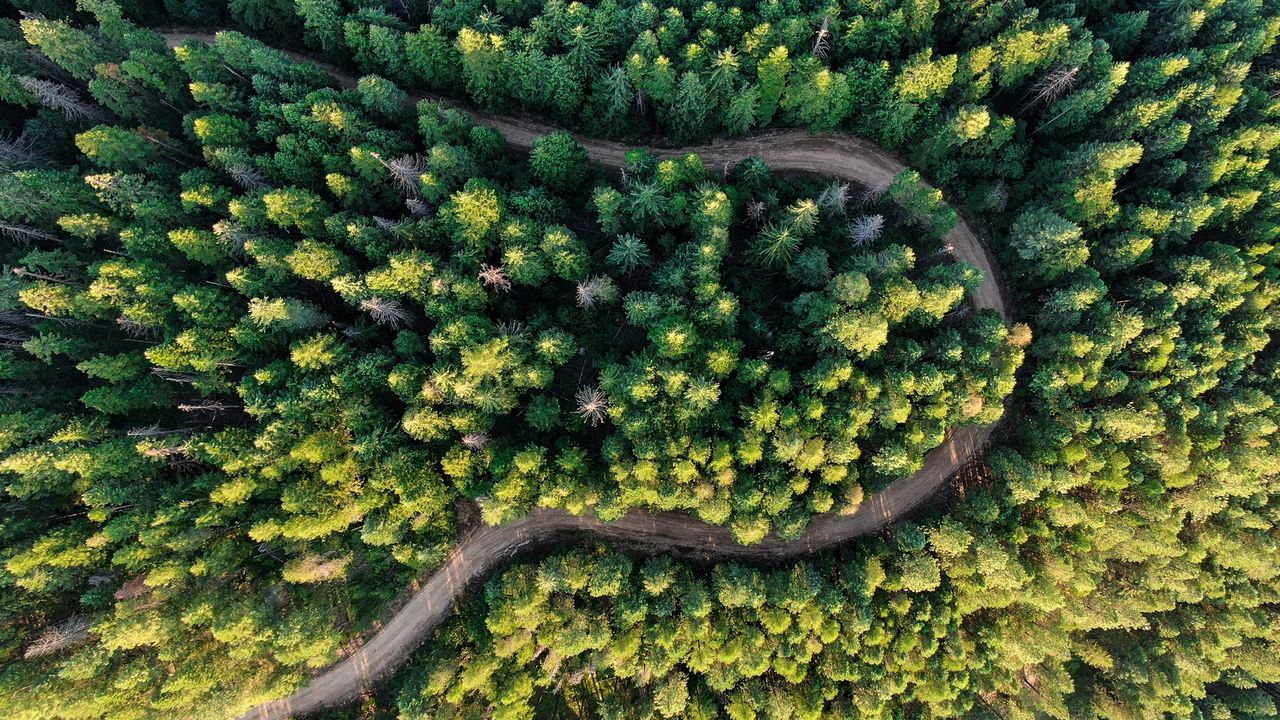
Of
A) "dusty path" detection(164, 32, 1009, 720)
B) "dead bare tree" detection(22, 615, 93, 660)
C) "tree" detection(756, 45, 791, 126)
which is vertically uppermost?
"tree" detection(756, 45, 791, 126)

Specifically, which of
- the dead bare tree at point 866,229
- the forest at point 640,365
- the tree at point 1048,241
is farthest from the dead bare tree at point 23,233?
the tree at point 1048,241

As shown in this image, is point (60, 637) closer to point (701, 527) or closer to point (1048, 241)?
point (701, 527)

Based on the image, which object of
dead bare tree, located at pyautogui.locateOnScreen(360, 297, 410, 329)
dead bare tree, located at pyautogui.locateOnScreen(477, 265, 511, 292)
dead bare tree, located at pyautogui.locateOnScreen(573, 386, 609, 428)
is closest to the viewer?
dead bare tree, located at pyautogui.locateOnScreen(360, 297, 410, 329)

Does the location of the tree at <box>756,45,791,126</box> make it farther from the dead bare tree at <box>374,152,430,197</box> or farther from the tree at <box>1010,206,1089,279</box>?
the dead bare tree at <box>374,152,430,197</box>

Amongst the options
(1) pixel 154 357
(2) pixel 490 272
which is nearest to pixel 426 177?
(2) pixel 490 272

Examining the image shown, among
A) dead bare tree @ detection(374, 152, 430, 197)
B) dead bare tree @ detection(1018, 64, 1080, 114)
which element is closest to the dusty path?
dead bare tree @ detection(1018, 64, 1080, 114)

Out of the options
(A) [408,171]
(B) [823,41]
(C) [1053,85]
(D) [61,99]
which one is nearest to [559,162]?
(A) [408,171]
